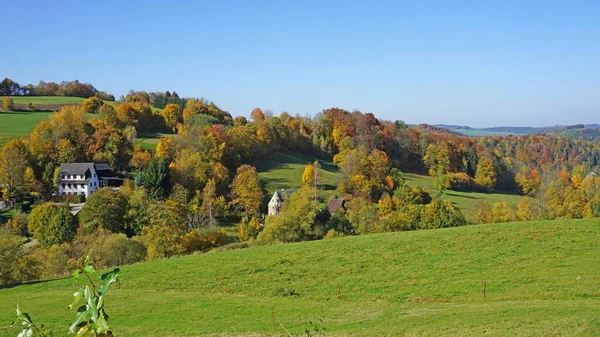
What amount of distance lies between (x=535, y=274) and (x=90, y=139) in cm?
7729

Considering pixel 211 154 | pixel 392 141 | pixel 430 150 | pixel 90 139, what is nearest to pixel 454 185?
pixel 430 150

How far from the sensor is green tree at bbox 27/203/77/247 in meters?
53.2

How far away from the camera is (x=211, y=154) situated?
274 ft

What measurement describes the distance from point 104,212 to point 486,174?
79947 millimetres

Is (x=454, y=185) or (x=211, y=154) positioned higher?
(x=211, y=154)

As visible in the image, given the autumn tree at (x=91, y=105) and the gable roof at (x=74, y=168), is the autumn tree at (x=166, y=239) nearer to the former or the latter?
the gable roof at (x=74, y=168)

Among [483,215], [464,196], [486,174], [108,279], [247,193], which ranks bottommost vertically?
[464,196]

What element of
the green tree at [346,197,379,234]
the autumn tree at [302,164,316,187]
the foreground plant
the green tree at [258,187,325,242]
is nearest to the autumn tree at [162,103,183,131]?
the autumn tree at [302,164,316,187]

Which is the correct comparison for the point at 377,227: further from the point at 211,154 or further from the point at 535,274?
the point at 211,154

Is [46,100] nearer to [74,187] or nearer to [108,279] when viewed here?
[74,187]

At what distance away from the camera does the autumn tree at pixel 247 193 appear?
7219cm

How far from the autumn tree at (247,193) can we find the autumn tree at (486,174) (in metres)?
54.0

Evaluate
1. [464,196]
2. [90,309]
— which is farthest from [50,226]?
[464,196]

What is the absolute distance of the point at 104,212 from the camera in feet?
192
